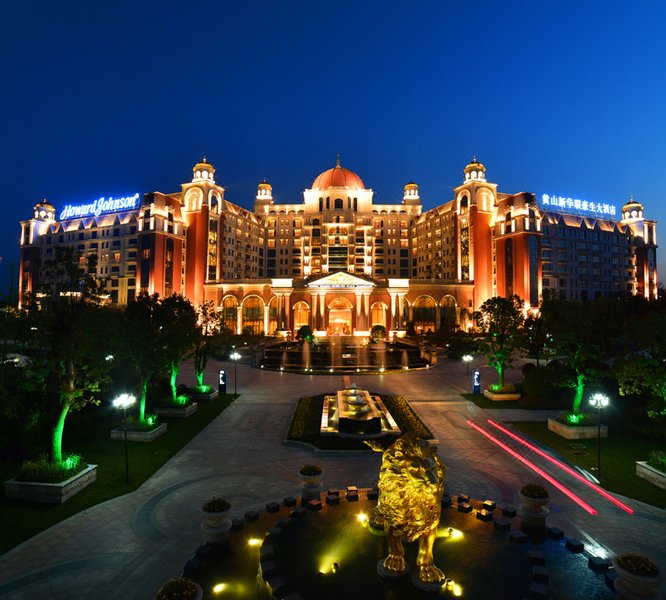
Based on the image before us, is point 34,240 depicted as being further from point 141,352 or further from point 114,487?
point 114,487

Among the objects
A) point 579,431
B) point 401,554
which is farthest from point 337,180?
point 401,554

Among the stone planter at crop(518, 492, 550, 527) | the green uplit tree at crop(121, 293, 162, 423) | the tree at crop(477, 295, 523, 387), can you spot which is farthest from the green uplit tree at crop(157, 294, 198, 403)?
the tree at crop(477, 295, 523, 387)

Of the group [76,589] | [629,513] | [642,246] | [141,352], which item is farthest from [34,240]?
[642,246]

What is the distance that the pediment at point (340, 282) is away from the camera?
82875mm

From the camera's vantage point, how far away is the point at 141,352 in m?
21.5

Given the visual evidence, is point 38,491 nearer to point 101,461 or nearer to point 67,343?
point 101,461

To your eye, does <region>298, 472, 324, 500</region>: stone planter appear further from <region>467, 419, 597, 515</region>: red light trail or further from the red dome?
the red dome

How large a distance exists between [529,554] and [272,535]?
19.1 ft

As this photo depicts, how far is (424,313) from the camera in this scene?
88.4 metres

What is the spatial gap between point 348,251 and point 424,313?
90.0 ft

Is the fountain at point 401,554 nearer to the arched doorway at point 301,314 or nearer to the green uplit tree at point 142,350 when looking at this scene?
the green uplit tree at point 142,350

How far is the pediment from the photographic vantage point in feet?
272

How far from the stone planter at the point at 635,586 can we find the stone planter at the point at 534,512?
3049mm

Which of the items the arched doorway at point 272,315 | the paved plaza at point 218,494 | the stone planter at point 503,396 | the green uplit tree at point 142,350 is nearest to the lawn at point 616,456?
Result: the paved plaza at point 218,494
